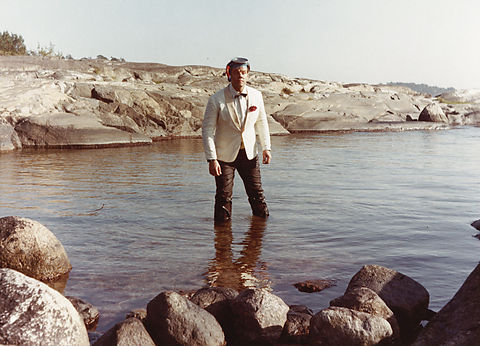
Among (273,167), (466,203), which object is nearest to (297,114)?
(273,167)

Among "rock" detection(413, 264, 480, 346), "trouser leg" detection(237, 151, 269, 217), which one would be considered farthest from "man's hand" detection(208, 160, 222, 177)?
"rock" detection(413, 264, 480, 346)

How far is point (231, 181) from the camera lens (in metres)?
7.18

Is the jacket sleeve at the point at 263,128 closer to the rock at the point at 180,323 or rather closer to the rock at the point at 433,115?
the rock at the point at 180,323

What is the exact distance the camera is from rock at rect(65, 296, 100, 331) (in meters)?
3.95

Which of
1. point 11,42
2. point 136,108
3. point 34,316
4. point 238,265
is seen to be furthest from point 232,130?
point 11,42

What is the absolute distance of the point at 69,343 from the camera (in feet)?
10.1

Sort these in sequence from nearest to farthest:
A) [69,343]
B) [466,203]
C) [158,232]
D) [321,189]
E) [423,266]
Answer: [69,343] < [423,266] < [158,232] < [466,203] < [321,189]

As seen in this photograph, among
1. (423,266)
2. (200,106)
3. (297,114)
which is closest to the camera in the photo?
(423,266)

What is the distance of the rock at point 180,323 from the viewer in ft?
11.3

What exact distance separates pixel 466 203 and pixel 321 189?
2.79 meters

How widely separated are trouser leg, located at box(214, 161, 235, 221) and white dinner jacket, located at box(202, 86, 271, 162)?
0.16m

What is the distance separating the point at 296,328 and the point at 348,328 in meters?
0.47

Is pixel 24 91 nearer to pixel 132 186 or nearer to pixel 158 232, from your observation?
pixel 132 186

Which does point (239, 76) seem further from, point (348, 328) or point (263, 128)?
point (348, 328)
